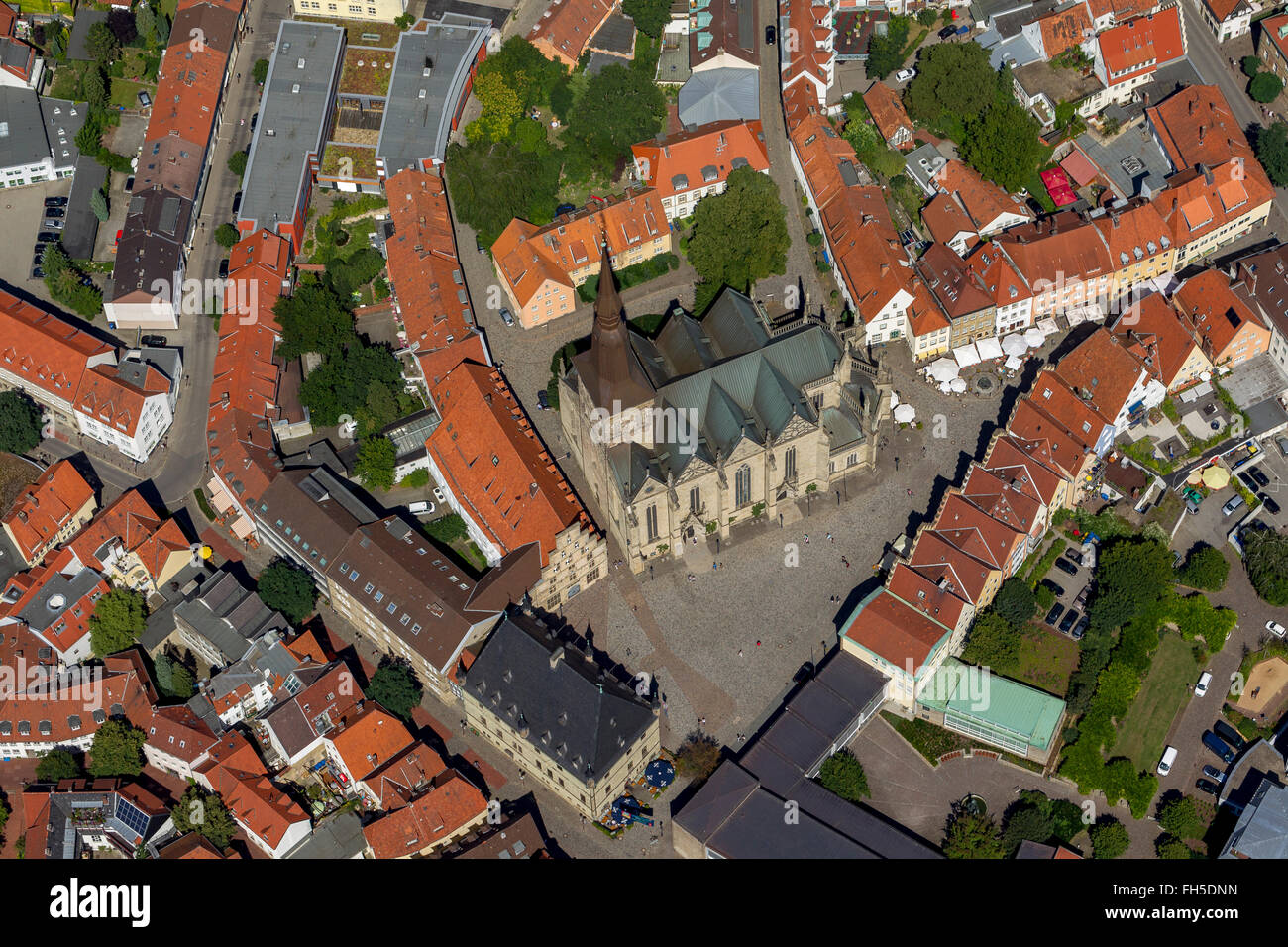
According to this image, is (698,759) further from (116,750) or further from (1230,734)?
(116,750)

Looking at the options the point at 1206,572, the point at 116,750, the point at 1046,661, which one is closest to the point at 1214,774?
the point at 1046,661

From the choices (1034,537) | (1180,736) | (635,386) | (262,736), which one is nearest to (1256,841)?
(1180,736)

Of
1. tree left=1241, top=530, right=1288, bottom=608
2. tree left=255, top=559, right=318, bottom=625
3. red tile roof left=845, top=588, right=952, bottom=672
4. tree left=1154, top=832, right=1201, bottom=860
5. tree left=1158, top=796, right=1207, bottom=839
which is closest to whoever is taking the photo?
tree left=1154, top=832, right=1201, bottom=860

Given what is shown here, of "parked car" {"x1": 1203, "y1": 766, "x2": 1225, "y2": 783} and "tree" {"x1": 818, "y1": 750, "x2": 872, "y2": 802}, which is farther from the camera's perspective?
"parked car" {"x1": 1203, "y1": 766, "x2": 1225, "y2": 783}

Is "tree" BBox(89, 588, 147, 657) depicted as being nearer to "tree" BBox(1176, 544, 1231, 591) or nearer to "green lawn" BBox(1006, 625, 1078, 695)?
"green lawn" BBox(1006, 625, 1078, 695)

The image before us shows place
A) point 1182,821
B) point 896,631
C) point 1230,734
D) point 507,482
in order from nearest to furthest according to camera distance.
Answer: point 1182,821 → point 896,631 → point 1230,734 → point 507,482

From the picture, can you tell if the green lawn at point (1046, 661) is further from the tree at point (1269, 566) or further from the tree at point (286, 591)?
the tree at point (286, 591)

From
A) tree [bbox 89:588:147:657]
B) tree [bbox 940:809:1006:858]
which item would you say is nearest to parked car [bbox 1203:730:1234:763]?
tree [bbox 940:809:1006:858]
